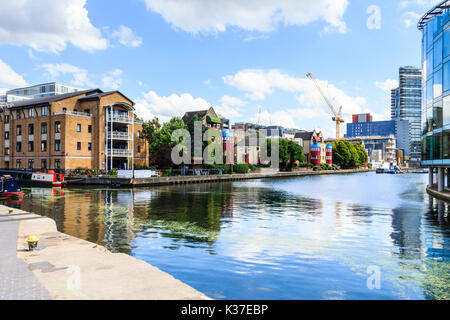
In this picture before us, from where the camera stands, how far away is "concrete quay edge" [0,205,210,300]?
8.39 meters

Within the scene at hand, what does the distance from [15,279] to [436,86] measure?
1744 inches

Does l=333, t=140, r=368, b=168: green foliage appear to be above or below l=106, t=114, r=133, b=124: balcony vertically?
below

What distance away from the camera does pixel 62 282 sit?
9.21 m

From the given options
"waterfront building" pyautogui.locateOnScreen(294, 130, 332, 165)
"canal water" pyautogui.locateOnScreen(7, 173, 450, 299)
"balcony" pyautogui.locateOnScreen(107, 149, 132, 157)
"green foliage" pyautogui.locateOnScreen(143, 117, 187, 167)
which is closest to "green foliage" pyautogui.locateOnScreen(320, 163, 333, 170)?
"waterfront building" pyautogui.locateOnScreen(294, 130, 332, 165)

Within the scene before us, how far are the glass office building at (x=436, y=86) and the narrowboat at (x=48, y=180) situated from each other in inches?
2072

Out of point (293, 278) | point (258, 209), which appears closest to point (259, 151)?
point (258, 209)

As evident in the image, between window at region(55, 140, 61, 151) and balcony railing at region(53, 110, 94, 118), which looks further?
window at region(55, 140, 61, 151)

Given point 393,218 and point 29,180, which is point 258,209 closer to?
point 393,218

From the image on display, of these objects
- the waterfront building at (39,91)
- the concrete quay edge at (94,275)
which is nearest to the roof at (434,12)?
the concrete quay edge at (94,275)

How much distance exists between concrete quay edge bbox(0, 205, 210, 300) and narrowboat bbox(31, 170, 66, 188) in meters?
43.5

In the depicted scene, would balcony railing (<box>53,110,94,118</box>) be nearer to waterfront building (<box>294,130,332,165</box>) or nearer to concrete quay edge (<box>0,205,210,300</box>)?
concrete quay edge (<box>0,205,210,300</box>)

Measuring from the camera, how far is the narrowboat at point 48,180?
54.3 meters

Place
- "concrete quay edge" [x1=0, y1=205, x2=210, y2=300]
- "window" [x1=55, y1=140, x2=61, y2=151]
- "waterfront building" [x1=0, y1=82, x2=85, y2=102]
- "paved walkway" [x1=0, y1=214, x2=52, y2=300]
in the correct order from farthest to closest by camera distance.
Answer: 1. "waterfront building" [x1=0, y1=82, x2=85, y2=102]
2. "window" [x1=55, y1=140, x2=61, y2=151]
3. "concrete quay edge" [x1=0, y1=205, x2=210, y2=300]
4. "paved walkway" [x1=0, y1=214, x2=52, y2=300]

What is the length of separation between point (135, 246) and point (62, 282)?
7659mm
